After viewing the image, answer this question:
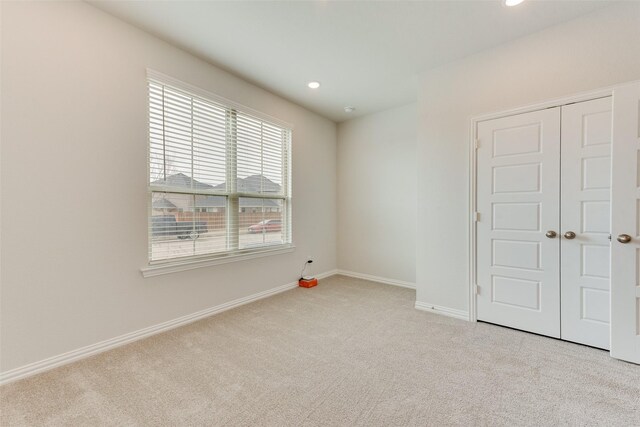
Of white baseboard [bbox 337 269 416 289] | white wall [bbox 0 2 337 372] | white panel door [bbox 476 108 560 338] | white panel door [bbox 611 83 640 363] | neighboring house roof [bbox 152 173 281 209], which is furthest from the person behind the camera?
white baseboard [bbox 337 269 416 289]

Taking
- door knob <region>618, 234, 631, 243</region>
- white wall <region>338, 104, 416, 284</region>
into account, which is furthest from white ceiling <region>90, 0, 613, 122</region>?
door knob <region>618, 234, 631, 243</region>

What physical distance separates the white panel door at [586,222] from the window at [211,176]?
10.1 feet

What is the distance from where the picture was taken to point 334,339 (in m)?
2.44

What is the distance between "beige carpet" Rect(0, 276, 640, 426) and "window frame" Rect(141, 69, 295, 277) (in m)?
0.66

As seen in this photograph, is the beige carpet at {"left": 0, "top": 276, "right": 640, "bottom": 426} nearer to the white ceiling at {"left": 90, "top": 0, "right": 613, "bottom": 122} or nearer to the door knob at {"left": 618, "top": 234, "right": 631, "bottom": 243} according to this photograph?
the door knob at {"left": 618, "top": 234, "right": 631, "bottom": 243}

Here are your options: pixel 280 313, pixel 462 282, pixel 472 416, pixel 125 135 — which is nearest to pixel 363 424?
pixel 472 416

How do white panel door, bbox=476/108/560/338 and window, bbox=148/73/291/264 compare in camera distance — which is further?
window, bbox=148/73/291/264

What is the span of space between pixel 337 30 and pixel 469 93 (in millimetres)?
1506

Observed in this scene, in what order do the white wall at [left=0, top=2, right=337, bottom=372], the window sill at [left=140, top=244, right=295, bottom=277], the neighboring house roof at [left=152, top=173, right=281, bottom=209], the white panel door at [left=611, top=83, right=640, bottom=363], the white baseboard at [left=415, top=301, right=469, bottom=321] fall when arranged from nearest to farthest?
1. the white wall at [left=0, top=2, right=337, bottom=372]
2. the white panel door at [left=611, top=83, right=640, bottom=363]
3. the window sill at [left=140, top=244, right=295, bottom=277]
4. the neighboring house roof at [left=152, top=173, right=281, bottom=209]
5. the white baseboard at [left=415, top=301, right=469, bottom=321]

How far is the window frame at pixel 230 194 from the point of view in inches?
99.5

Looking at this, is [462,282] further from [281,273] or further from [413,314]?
[281,273]

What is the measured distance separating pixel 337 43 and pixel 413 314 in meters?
2.92

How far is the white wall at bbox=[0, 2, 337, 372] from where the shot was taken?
6.09 ft

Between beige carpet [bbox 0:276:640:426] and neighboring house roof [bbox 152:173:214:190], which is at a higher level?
neighboring house roof [bbox 152:173:214:190]
